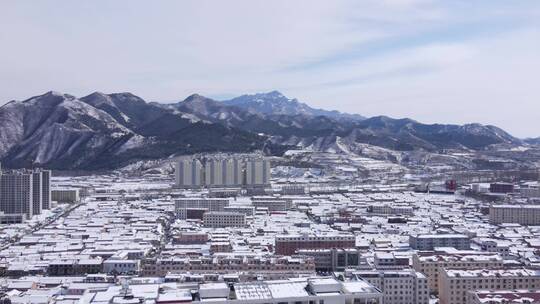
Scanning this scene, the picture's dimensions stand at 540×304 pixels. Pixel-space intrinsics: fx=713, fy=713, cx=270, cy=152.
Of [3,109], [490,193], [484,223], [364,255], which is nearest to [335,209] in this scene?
[484,223]

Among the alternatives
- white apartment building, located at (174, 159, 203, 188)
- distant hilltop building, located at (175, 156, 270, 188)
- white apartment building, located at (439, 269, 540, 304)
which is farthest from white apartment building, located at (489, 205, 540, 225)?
white apartment building, located at (174, 159, 203, 188)

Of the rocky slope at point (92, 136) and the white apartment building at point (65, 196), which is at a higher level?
the rocky slope at point (92, 136)

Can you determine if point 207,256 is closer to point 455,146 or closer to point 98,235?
point 98,235

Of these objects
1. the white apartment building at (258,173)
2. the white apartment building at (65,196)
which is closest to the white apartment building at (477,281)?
the white apartment building at (65,196)

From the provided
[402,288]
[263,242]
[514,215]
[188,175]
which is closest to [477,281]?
[402,288]

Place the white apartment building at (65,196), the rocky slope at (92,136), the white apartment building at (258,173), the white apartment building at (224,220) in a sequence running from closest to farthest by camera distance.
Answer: the white apartment building at (224,220) → the white apartment building at (65,196) → the white apartment building at (258,173) → the rocky slope at (92,136)

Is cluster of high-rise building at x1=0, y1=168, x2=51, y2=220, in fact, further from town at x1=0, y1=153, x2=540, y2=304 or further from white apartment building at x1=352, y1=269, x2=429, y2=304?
white apartment building at x1=352, y1=269, x2=429, y2=304

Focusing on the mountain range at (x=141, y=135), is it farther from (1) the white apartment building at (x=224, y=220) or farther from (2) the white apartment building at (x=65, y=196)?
(1) the white apartment building at (x=224, y=220)

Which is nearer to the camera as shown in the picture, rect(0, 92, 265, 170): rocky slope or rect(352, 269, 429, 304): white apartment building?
rect(352, 269, 429, 304): white apartment building
